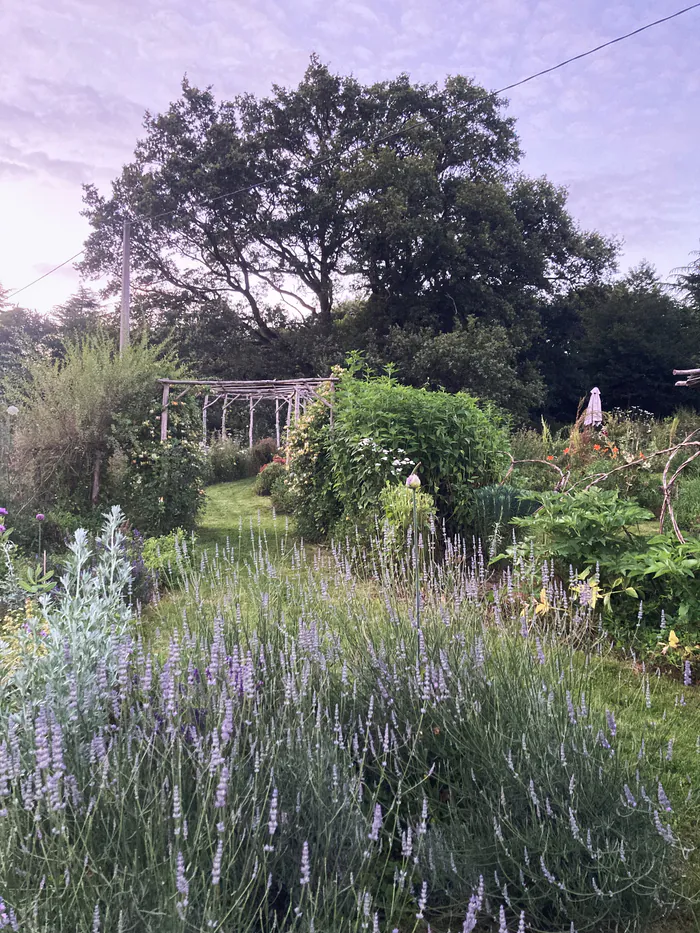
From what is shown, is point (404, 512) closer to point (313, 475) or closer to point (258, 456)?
point (313, 475)

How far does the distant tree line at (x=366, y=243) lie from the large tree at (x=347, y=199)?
0.19 feet

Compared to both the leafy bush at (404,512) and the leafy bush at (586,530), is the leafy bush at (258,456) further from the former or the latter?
the leafy bush at (586,530)

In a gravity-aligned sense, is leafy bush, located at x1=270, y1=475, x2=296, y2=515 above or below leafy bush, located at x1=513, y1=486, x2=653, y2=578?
below

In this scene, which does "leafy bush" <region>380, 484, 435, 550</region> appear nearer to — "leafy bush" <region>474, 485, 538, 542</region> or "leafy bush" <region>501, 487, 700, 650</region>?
"leafy bush" <region>474, 485, 538, 542</region>

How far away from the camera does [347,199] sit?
17969mm

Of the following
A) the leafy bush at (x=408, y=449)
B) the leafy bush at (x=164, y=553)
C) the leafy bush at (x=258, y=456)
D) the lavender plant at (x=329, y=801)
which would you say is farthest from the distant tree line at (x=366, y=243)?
the lavender plant at (x=329, y=801)

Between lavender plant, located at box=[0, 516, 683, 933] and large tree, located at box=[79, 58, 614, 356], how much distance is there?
640 inches

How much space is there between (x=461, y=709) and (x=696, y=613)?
6.44ft

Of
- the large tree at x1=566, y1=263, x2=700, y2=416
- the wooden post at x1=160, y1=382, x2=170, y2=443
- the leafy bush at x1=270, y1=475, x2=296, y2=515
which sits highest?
the large tree at x1=566, y1=263, x2=700, y2=416

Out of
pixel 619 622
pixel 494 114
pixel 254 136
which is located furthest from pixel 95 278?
pixel 619 622

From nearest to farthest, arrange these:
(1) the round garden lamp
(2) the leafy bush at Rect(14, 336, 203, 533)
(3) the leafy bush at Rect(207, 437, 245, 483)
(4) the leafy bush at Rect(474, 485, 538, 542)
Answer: (4) the leafy bush at Rect(474, 485, 538, 542)
(2) the leafy bush at Rect(14, 336, 203, 533)
(1) the round garden lamp
(3) the leafy bush at Rect(207, 437, 245, 483)

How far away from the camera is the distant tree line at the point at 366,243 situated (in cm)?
1747

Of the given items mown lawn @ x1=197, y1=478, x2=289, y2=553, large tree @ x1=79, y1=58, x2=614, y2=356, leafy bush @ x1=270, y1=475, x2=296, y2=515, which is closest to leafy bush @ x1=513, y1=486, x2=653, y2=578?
mown lawn @ x1=197, y1=478, x2=289, y2=553

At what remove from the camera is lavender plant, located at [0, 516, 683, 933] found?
135cm
